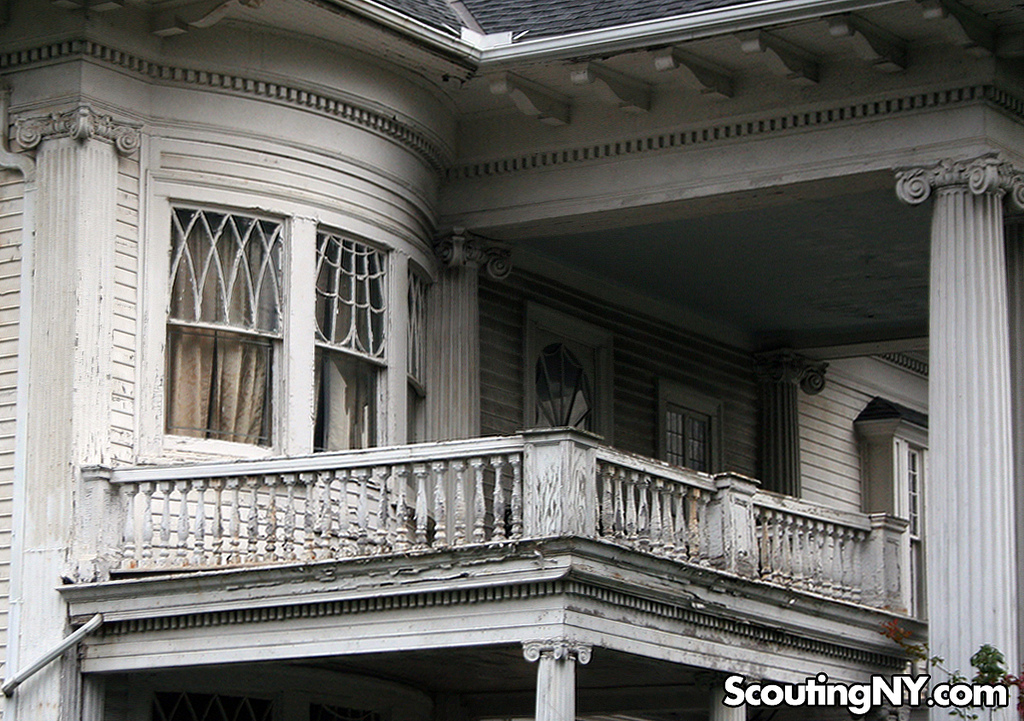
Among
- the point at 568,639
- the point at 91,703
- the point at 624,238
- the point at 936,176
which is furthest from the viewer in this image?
the point at 624,238

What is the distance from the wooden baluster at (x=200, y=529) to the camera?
14344 millimetres

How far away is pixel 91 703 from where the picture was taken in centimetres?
1443

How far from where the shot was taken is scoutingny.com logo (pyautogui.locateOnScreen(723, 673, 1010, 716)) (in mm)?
14562

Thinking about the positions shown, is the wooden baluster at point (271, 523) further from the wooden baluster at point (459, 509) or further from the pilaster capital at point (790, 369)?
the pilaster capital at point (790, 369)

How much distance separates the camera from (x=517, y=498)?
43.5 feet

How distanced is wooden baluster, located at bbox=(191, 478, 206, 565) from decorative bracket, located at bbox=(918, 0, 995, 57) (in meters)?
6.37

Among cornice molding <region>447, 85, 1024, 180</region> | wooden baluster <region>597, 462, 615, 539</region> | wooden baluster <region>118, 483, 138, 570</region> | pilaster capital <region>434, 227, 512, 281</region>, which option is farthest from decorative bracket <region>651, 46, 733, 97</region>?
wooden baluster <region>118, 483, 138, 570</region>

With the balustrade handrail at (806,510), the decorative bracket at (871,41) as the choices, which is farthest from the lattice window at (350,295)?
the decorative bracket at (871,41)

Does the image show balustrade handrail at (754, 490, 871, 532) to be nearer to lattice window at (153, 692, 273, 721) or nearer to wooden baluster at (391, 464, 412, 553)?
wooden baluster at (391, 464, 412, 553)

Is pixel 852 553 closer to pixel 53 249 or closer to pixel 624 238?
pixel 624 238

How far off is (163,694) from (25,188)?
401cm

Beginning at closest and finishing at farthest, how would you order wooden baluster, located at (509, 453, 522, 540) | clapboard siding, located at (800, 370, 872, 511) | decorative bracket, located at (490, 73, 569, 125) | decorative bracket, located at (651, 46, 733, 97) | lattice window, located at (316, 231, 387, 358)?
wooden baluster, located at (509, 453, 522, 540) → decorative bracket, located at (651, 46, 733, 97) → lattice window, located at (316, 231, 387, 358) → decorative bracket, located at (490, 73, 569, 125) → clapboard siding, located at (800, 370, 872, 511)

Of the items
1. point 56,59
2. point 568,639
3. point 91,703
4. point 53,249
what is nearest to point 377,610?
point 568,639

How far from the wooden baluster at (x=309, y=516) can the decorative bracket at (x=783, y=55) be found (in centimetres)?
485
